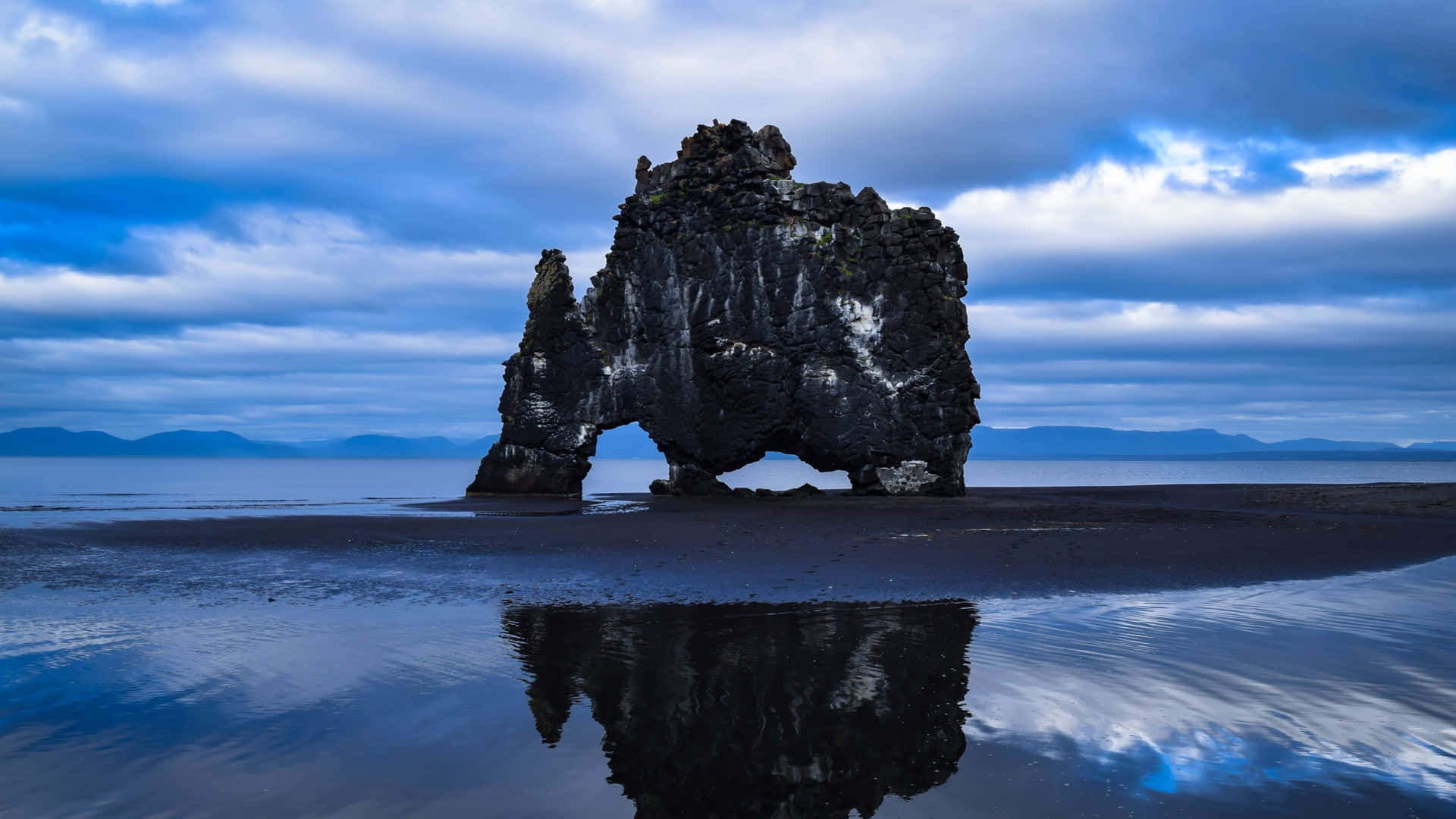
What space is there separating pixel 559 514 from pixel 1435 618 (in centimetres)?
2330

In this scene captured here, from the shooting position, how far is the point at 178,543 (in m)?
20.3

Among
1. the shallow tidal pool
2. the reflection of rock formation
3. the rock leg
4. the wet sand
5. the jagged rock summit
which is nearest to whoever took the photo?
the shallow tidal pool

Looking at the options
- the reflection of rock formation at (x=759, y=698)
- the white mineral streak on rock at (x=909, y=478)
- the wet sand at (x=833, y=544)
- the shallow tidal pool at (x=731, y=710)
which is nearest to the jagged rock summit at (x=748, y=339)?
the white mineral streak on rock at (x=909, y=478)

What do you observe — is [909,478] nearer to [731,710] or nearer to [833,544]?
[833,544]

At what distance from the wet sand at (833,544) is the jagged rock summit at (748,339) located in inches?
217

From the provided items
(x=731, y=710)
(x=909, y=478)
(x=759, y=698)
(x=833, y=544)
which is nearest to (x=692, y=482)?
(x=909, y=478)

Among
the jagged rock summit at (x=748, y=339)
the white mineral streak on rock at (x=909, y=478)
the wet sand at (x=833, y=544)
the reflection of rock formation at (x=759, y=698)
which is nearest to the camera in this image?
the reflection of rock formation at (x=759, y=698)

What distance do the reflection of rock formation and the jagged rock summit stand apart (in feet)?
81.5

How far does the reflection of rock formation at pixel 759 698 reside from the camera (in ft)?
18.3

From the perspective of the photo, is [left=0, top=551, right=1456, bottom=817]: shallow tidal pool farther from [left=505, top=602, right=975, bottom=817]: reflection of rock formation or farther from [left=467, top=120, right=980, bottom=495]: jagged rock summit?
[left=467, top=120, right=980, bottom=495]: jagged rock summit

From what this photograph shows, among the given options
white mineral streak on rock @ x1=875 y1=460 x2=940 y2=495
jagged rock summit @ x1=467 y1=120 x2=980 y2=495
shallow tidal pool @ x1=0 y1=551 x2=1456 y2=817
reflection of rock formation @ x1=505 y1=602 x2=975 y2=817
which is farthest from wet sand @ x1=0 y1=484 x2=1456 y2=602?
jagged rock summit @ x1=467 y1=120 x2=980 y2=495

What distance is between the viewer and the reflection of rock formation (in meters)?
5.58

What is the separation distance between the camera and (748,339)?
37.8m

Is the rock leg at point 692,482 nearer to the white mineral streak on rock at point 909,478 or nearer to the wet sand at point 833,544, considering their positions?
the wet sand at point 833,544
